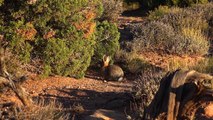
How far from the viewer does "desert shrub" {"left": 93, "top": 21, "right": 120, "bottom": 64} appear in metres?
11.1

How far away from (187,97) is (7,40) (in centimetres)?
455

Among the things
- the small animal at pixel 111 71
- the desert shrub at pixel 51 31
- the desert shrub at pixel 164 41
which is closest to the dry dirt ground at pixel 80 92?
the small animal at pixel 111 71

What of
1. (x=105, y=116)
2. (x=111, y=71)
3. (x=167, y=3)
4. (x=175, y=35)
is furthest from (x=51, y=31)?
(x=167, y=3)

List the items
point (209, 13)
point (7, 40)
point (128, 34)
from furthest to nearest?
1. point (209, 13)
2. point (128, 34)
3. point (7, 40)

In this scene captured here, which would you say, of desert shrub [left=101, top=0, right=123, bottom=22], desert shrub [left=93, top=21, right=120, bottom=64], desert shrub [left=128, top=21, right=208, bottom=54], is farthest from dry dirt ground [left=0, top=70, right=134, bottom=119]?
desert shrub [left=101, top=0, right=123, bottom=22]

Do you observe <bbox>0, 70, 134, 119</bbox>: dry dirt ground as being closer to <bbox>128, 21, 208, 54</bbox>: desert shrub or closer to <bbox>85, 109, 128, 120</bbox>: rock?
<bbox>85, 109, 128, 120</bbox>: rock

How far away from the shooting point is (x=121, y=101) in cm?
838

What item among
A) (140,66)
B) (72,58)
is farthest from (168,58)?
(72,58)

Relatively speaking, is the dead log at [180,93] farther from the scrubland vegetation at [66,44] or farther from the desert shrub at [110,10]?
the desert shrub at [110,10]

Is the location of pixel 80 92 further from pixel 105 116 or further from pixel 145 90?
pixel 105 116

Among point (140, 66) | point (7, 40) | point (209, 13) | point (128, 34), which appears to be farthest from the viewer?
point (209, 13)

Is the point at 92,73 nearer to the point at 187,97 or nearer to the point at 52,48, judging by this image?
the point at 52,48

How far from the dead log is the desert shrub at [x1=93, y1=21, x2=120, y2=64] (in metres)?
5.11

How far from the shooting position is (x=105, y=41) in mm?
11258
